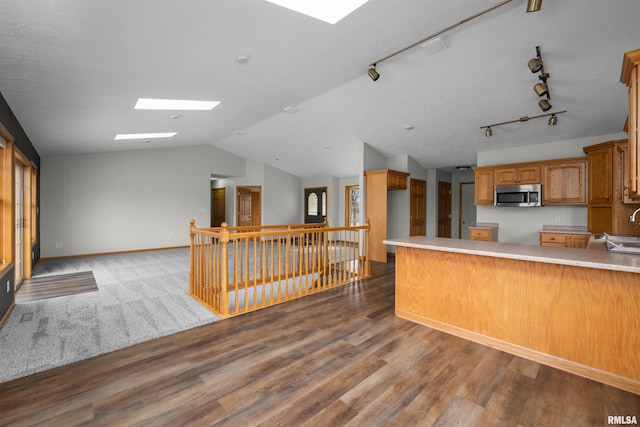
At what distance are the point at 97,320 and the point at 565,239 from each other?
6753 mm

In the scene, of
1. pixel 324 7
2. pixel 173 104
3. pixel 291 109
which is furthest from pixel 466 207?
pixel 173 104

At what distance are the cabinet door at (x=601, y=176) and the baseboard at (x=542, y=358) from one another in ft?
11.1

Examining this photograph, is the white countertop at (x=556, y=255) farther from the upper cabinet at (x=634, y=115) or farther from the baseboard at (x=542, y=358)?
the baseboard at (x=542, y=358)

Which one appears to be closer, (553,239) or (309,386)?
(309,386)

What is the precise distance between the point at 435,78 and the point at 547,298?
9.75 feet

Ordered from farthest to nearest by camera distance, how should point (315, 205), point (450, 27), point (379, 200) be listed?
1. point (315, 205)
2. point (379, 200)
3. point (450, 27)

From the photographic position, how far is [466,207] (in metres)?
8.42

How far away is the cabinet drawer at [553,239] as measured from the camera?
193 inches

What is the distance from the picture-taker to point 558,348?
2.34m

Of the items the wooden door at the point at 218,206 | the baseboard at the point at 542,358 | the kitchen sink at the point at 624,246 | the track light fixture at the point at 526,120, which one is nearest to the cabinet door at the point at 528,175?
the track light fixture at the point at 526,120

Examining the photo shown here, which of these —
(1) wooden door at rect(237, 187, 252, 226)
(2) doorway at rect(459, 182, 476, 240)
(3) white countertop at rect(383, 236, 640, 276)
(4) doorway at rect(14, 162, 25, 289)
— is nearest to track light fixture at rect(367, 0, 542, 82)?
(3) white countertop at rect(383, 236, 640, 276)

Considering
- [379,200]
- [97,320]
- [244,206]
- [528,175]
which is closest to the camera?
[97,320]

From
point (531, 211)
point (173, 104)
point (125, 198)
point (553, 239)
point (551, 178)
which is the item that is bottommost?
point (553, 239)

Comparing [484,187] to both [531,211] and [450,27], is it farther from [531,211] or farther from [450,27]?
[450,27]
